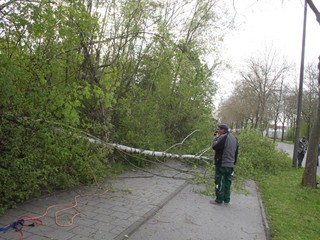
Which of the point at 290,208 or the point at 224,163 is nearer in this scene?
the point at 224,163

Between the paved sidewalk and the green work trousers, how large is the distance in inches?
11.4

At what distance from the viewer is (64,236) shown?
4.40m

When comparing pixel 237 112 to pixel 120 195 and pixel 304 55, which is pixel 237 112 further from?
pixel 120 195

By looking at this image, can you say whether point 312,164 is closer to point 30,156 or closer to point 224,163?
point 224,163

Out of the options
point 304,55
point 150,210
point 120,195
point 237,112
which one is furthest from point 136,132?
point 237,112

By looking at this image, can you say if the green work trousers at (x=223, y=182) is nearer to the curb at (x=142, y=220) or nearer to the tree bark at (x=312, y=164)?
the curb at (x=142, y=220)

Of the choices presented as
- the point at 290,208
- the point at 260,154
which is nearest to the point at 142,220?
the point at 290,208

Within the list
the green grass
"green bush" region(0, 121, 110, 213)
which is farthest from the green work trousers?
"green bush" region(0, 121, 110, 213)

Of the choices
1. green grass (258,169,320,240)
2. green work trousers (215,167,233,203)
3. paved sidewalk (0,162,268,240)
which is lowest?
paved sidewalk (0,162,268,240)

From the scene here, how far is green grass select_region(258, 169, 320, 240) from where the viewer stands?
575 cm

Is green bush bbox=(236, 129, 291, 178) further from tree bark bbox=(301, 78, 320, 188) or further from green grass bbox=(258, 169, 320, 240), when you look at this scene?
tree bark bbox=(301, 78, 320, 188)

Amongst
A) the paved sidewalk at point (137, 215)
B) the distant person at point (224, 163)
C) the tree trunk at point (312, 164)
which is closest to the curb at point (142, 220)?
the paved sidewalk at point (137, 215)

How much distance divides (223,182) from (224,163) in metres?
0.49

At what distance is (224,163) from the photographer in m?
7.07
